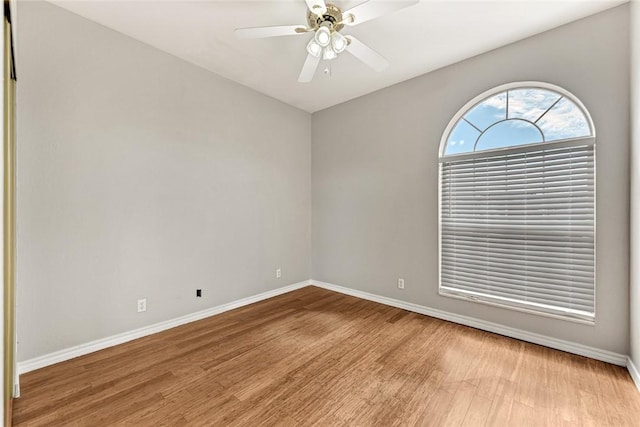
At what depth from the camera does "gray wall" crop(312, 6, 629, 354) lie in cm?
218

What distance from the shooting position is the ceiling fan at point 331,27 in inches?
67.1

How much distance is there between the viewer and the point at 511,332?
2635 millimetres

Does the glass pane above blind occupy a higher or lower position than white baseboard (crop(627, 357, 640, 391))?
higher

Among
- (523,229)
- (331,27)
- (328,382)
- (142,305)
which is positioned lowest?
(328,382)

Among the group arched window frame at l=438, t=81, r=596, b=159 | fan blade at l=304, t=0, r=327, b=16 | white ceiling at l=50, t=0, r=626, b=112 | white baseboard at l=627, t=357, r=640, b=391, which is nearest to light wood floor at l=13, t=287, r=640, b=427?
white baseboard at l=627, t=357, r=640, b=391

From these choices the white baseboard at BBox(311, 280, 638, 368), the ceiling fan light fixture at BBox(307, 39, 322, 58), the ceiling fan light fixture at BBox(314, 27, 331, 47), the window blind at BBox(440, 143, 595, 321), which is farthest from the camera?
the window blind at BBox(440, 143, 595, 321)

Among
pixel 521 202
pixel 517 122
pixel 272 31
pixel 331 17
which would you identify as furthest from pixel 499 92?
pixel 272 31

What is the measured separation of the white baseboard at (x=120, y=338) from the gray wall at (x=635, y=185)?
3.53m

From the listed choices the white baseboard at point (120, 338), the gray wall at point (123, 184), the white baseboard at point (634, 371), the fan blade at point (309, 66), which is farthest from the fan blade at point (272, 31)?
the white baseboard at point (634, 371)

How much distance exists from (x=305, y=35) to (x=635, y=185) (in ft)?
9.42

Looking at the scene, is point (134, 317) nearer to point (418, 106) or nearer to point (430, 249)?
point (430, 249)

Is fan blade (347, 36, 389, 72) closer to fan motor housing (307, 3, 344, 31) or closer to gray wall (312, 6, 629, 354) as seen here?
fan motor housing (307, 3, 344, 31)

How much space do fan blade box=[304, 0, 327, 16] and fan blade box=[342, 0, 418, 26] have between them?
144 millimetres

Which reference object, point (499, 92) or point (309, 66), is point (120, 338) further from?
point (499, 92)
